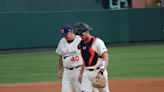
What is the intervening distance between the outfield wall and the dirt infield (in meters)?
10.3

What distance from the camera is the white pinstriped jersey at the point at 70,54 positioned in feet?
32.4

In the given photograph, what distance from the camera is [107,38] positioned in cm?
2655

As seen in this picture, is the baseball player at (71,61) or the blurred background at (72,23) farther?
the blurred background at (72,23)

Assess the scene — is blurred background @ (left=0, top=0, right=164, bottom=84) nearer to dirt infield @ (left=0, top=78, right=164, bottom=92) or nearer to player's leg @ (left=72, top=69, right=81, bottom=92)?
dirt infield @ (left=0, top=78, right=164, bottom=92)

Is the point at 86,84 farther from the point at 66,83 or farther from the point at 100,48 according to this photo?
the point at 66,83

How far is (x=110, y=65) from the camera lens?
737 inches

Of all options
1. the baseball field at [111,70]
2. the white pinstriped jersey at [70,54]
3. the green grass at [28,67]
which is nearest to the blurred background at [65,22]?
the baseball field at [111,70]

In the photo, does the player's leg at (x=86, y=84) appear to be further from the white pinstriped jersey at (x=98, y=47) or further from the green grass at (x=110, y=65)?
the green grass at (x=110, y=65)

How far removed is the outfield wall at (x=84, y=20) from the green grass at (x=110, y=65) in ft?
3.50

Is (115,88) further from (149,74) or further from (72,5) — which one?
(72,5)

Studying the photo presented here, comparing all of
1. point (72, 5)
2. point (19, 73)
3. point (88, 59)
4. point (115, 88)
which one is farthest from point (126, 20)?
point (88, 59)

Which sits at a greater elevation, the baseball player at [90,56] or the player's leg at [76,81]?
the baseball player at [90,56]

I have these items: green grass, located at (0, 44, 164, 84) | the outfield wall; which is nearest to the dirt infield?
green grass, located at (0, 44, 164, 84)

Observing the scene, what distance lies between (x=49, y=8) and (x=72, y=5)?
139cm
